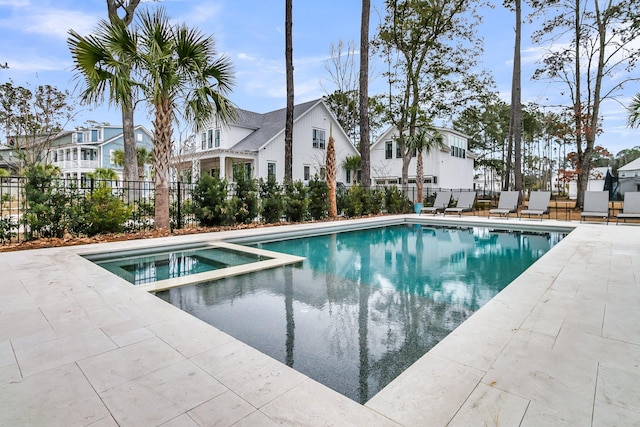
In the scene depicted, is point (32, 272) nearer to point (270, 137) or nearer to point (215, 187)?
point (215, 187)

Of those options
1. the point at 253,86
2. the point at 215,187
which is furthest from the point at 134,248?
the point at 253,86

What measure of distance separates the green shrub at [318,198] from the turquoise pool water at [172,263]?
533 cm

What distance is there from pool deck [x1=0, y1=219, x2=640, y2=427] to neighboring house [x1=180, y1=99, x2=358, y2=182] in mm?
16198

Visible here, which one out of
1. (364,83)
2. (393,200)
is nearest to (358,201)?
(393,200)

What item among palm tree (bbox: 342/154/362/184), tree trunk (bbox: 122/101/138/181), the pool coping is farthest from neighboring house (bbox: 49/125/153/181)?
the pool coping

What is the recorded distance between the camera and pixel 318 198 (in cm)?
1229

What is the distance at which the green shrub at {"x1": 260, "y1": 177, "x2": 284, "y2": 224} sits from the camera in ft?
35.0

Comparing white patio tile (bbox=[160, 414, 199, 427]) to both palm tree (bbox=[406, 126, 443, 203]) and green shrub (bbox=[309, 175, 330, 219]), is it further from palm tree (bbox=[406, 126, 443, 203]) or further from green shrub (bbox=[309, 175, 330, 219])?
palm tree (bbox=[406, 126, 443, 203])

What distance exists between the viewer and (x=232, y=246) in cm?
743

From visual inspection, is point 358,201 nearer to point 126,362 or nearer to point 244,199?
point 244,199

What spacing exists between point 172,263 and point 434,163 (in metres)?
20.2

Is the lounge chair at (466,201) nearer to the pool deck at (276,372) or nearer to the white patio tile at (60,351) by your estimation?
the pool deck at (276,372)

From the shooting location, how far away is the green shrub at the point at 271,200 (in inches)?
420

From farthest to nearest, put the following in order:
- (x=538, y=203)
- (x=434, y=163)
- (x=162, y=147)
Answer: (x=434, y=163) → (x=538, y=203) → (x=162, y=147)
